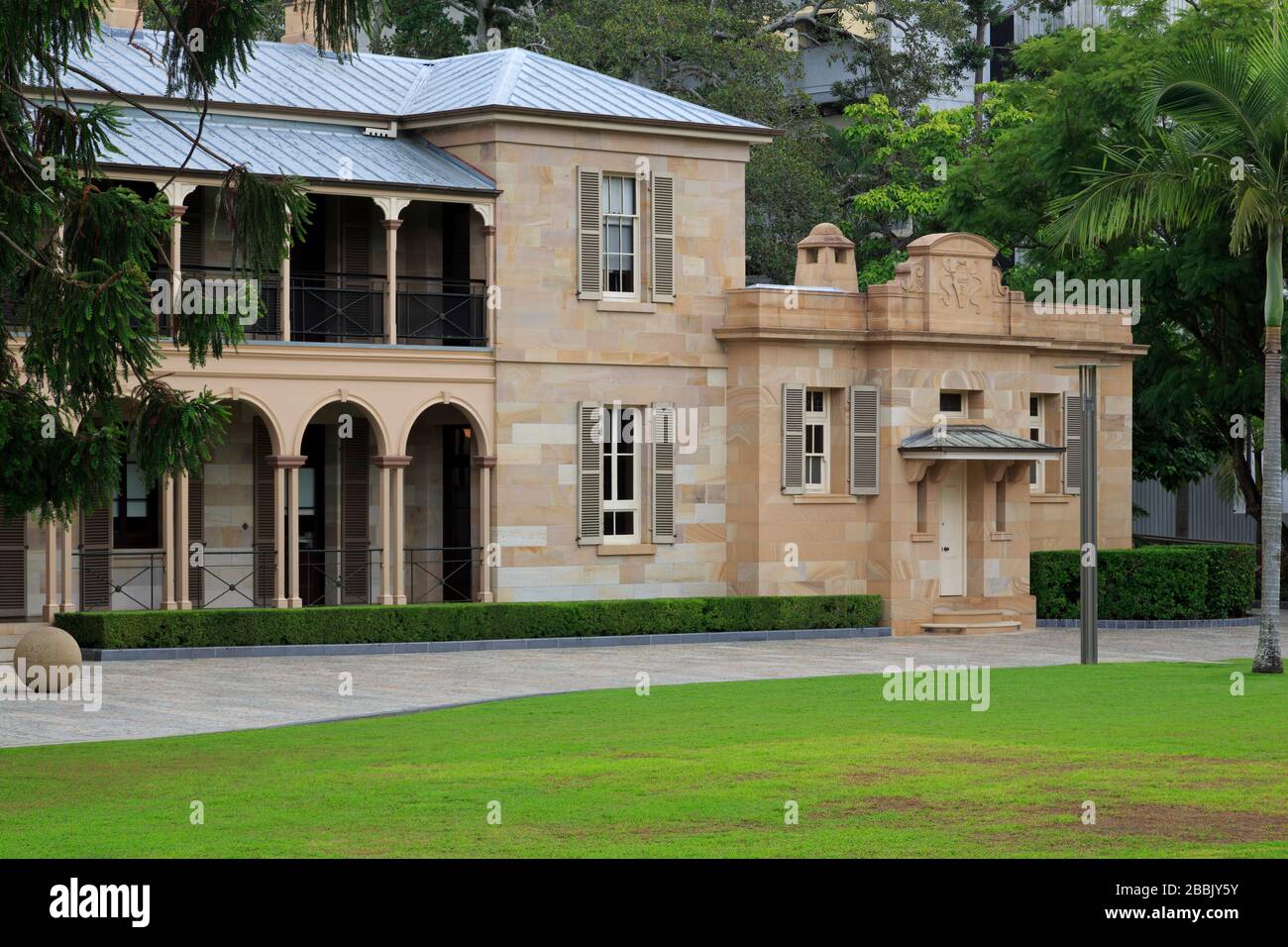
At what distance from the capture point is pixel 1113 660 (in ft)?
98.3

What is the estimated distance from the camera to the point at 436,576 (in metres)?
36.2

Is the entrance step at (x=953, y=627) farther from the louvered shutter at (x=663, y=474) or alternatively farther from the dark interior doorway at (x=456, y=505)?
the dark interior doorway at (x=456, y=505)

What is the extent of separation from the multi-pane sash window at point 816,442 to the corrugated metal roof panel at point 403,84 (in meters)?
4.95

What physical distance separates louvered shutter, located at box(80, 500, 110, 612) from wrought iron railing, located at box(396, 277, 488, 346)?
5.85m

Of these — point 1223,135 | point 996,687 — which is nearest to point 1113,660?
point 996,687

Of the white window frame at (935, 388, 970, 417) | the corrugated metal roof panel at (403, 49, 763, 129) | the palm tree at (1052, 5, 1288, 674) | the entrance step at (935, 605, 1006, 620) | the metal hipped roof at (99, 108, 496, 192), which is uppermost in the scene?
the corrugated metal roof panel at (403, 49, 763, 129)

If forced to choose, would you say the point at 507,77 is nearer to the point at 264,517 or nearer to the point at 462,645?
the point at 264,517

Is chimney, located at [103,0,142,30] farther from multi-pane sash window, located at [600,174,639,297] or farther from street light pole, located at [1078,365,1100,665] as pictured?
street light pole, located at [1078,365,1100,665]

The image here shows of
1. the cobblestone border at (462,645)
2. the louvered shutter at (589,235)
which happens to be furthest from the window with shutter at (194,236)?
the cobblestone border at (462,645)

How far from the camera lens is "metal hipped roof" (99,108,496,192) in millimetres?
32531

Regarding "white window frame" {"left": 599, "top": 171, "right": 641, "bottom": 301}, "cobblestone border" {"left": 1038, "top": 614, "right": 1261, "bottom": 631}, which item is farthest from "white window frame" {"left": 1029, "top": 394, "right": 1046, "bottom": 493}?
"white window frame" {"left": 599, "top": 171, "right": 641, "bottom": 301}

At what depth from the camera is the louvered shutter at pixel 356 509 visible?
36281 millimetres

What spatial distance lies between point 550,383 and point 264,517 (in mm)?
5413

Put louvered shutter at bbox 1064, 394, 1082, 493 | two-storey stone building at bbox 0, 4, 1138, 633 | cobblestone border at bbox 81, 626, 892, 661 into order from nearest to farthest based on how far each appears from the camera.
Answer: cobblestone border at bbox 81, 626, 892, 661, two-storey stone building at bbox 0, 4, 1138, 633, louvered shutter at bbox 1064, 394, 1082, 493
